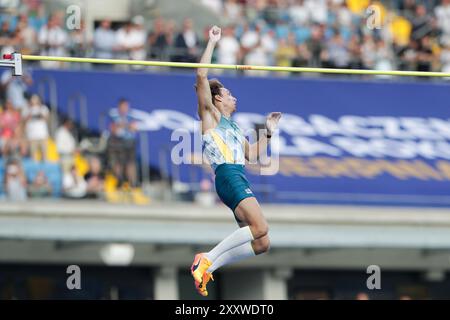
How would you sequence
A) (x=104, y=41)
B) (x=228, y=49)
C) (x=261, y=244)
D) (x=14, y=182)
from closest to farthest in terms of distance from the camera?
1. (x=261, y=244)
2. (x=14, y=182)
3. (x=104, y=41)
4. (x=228, y=49)

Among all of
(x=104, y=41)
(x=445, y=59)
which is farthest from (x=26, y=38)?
(x=445, y=59)

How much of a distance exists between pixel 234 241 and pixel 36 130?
26.4ft

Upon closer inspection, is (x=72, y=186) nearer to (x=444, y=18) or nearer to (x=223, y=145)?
(x=223, y=145)

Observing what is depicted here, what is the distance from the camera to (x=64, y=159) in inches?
941

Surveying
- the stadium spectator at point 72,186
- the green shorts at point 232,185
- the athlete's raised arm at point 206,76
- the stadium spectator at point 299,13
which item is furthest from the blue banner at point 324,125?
the athlete's raised arm at point 206,76

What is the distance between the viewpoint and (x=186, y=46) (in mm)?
26359

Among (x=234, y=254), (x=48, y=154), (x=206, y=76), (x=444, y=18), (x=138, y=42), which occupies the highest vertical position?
(x=444, y=18)

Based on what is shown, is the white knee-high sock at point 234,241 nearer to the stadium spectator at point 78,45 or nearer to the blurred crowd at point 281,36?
the blurred crowd at point 281,36

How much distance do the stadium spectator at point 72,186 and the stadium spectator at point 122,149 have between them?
1.83 feet

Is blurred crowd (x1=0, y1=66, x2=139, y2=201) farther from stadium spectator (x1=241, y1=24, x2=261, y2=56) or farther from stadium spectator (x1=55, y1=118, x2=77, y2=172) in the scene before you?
stadium spectator (x1=241, y1=24, x2=261, y2=56)

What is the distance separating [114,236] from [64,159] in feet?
4.40

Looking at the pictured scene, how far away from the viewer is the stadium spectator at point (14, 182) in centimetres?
2325

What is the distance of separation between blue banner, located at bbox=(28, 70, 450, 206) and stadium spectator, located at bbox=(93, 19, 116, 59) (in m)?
0.82

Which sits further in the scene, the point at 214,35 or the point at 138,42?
the point at 138,42
